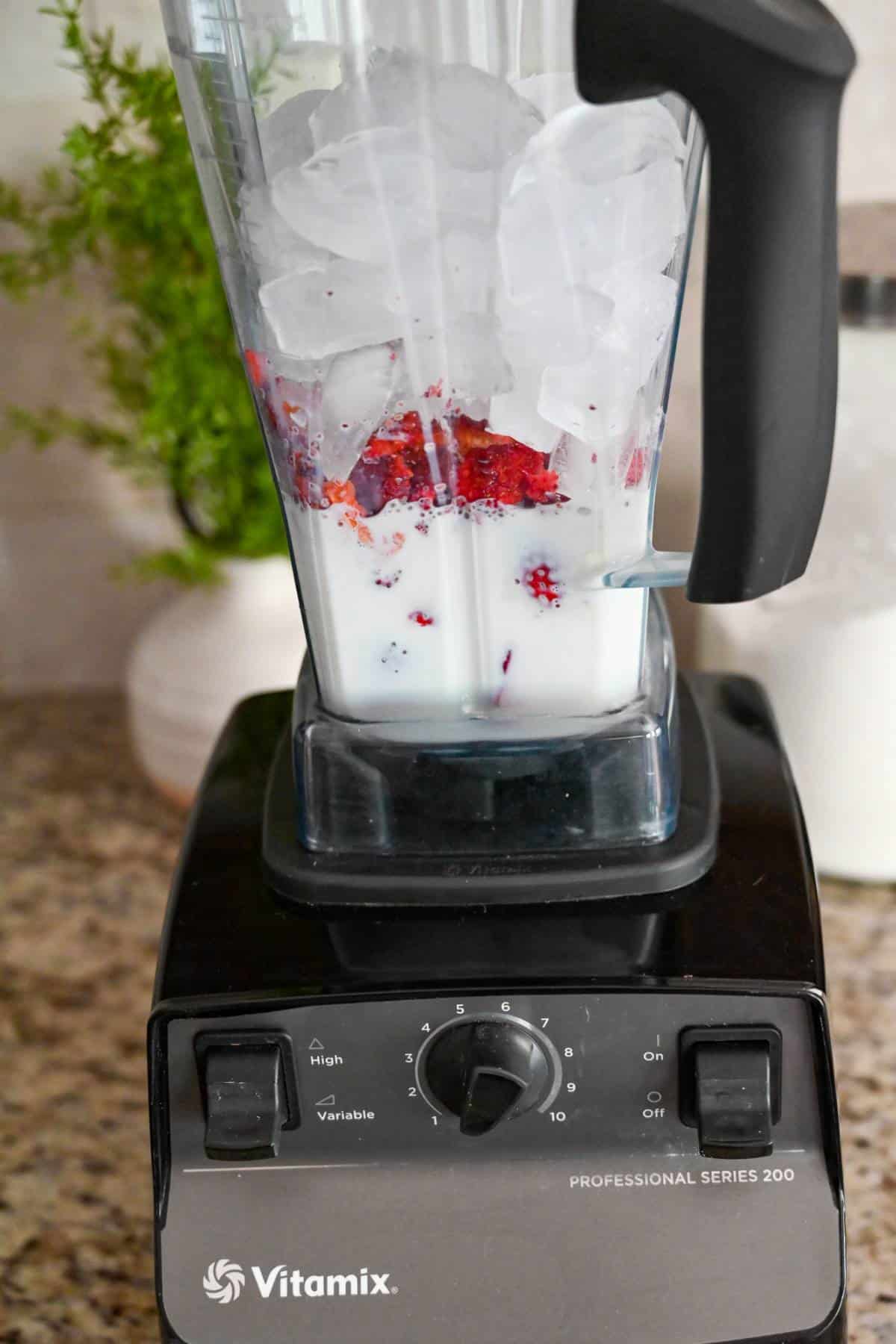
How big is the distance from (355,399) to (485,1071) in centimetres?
25

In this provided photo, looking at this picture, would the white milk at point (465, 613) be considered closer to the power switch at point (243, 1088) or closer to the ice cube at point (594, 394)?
the ice cube at point (594, 394)

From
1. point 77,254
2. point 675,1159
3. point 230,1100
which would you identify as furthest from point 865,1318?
point 77,254

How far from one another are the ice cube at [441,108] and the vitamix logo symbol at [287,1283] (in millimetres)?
401

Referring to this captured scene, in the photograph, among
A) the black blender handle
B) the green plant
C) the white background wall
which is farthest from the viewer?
the white background wall

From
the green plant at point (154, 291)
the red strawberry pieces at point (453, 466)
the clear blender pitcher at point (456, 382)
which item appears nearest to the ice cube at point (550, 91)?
the clear blender pitcher at point (456, 382)

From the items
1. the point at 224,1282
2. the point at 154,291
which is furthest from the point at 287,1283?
the point at 154,291

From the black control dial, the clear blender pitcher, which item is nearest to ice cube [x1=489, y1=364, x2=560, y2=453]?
the clear blender pitcher

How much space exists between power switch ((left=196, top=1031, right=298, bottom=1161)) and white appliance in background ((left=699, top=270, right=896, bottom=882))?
0.41 m

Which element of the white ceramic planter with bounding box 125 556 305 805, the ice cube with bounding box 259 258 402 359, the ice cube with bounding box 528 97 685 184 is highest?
the ice cube with bounding box 528 97 685 184

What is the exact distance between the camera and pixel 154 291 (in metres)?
0.81

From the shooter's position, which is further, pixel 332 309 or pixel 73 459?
pixel 73 459

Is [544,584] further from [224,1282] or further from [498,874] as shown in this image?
[224,1282]

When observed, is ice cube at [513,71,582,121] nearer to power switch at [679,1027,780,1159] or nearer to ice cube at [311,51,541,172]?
ice cube at [311,51,541,172]

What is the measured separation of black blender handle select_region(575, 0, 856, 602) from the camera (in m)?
0.39
